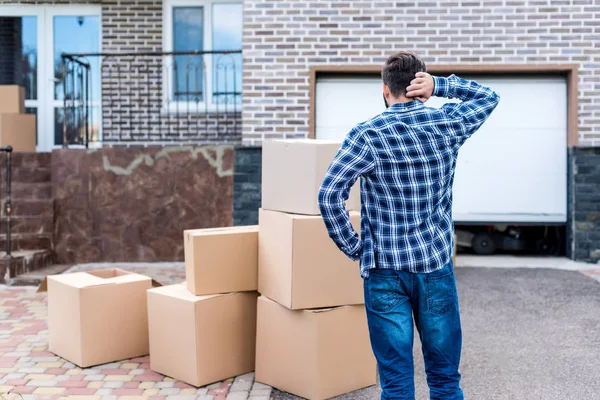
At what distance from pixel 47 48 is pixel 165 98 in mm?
2178

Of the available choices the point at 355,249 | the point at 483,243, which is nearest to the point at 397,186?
the point at 355,249

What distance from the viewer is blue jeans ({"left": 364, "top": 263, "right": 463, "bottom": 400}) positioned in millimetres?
2820

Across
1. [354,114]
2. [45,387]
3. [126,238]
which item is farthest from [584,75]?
[45,387]

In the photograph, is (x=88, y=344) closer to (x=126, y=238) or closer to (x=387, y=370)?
(x=387, y=370)

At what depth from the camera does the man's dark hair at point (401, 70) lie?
283cm

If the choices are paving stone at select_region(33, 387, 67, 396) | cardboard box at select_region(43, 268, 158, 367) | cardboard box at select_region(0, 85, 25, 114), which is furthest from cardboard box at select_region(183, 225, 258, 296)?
cardboard box at select_region(0, 85, 25, 114)

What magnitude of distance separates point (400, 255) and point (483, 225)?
21.8ft

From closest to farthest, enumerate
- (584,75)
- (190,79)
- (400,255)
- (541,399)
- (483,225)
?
(400,255)
(541,399)
(584,75)
(483,225)
(190,79)

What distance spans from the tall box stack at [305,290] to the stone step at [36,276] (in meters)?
4.14

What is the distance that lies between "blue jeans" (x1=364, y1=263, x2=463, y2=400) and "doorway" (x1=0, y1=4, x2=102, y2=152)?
28.4 feet

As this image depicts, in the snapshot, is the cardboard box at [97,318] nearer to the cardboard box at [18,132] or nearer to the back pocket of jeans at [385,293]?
the back pocket of jeans at [385,293]

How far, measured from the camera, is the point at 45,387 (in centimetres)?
423

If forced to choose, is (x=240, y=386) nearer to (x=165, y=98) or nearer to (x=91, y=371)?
(x=91, y=371)

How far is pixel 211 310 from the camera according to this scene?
423cm
